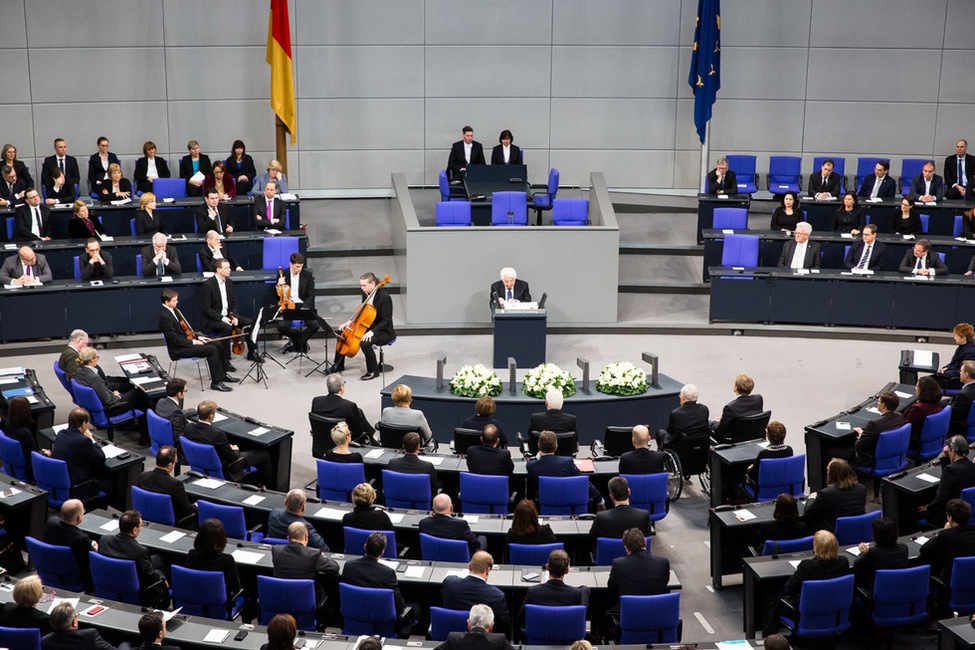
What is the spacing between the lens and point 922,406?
1002cm

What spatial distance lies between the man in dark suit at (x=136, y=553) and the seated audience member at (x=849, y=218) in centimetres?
1175

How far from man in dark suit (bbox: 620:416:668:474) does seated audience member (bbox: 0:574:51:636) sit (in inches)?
175

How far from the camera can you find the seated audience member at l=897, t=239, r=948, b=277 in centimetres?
1466

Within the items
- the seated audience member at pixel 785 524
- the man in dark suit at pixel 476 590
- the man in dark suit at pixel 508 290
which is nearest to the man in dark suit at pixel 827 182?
the man in dark suit at pixel 508 290

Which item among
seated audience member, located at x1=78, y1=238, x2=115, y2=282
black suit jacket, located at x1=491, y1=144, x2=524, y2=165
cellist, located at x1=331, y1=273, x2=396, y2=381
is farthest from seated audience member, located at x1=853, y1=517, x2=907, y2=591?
black suit jacket, located at x1=491, y1=144, x2=524, y2=165

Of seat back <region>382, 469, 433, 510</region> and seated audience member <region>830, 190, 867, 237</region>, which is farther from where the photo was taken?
seated audience member <region>830, 190, 867, 237</region>

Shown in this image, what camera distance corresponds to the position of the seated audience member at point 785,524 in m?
7.93

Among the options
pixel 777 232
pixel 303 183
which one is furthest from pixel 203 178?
pixel 777 232

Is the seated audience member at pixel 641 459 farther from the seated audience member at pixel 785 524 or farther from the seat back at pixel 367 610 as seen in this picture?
the seat back at pixel 367 610

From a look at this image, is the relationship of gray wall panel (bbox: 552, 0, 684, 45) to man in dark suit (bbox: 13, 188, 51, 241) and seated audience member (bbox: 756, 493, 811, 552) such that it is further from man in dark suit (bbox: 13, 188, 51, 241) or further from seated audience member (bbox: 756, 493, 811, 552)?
seated audience member (bbox: 756, 493, 811, 552)

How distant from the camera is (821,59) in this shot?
19.2 meters

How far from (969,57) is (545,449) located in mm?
13943

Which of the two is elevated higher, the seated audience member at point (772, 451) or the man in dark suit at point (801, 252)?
the man in dark suit at point (801, 252)

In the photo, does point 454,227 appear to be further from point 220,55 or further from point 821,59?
point 821,59
